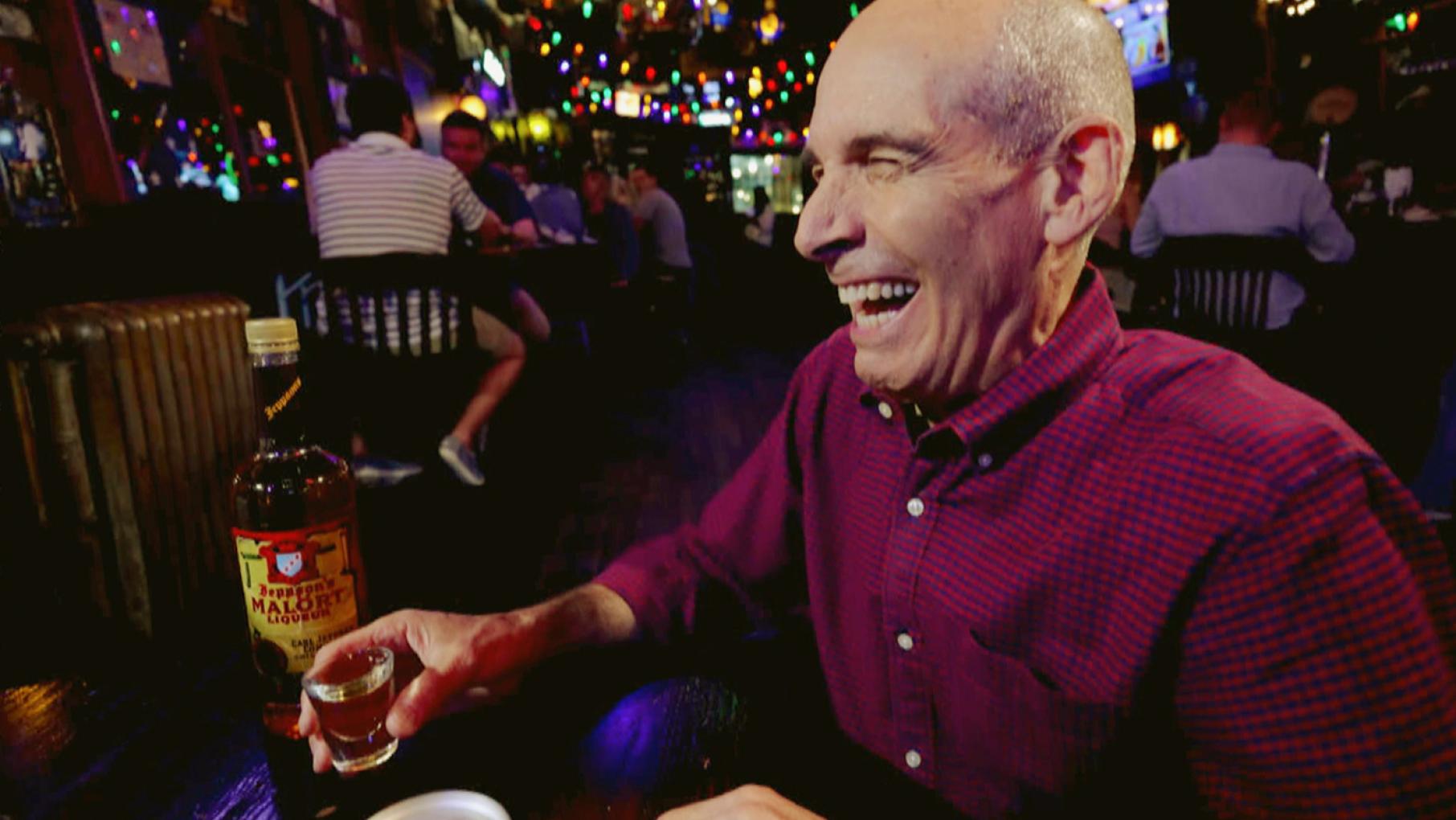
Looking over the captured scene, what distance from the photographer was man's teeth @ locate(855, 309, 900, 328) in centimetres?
111

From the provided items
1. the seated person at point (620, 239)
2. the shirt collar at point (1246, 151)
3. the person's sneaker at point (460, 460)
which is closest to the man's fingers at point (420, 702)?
the person's sneaker at point (460, 460)

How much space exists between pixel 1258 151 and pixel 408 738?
411 cm

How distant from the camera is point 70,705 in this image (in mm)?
924

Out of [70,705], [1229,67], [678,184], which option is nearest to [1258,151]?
[1229,67]

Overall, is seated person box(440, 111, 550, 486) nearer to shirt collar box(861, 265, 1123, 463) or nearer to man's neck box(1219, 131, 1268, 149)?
shirt collar box(861, 265, 1123, 463)

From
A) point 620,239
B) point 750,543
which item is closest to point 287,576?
point 750,543

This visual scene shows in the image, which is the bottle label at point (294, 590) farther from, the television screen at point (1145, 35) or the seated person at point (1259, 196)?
the television screen at point (1145, 35)

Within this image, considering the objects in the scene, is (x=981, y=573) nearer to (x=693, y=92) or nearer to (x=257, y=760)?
(x=257, y=760)

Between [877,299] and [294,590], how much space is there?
2.70 feet

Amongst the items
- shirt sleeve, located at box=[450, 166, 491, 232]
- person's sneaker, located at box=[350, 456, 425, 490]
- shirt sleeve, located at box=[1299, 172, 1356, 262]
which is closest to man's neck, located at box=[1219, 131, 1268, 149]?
shirt sleeve, located at box=[1299, 172, 1356, 262]

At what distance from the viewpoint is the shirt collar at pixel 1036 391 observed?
1.03 meters

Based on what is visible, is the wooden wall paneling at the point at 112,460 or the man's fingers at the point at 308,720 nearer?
the man's fingers at the point at 308,720

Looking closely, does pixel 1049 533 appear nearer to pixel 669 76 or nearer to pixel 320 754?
pixel 320 754

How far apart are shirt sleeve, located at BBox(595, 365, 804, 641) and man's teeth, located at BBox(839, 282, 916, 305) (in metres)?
0.32
